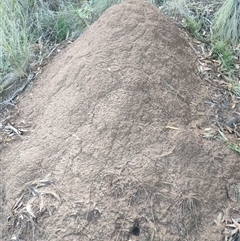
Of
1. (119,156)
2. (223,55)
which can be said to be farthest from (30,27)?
(119,156)

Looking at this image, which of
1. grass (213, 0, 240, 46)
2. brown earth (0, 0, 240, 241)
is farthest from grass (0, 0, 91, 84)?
grass (213, 0, 240, 46)

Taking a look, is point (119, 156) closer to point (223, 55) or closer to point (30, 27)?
point (223, 55)

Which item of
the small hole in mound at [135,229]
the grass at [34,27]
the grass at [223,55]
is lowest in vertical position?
the grass at [223,55]

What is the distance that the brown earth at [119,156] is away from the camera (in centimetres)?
257

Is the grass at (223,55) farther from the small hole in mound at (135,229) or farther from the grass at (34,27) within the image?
the small hole in mound at (135,229)

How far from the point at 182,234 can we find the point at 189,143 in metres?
0.54

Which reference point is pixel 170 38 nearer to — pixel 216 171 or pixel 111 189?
pixel 216 171

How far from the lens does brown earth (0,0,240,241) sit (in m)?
2.57

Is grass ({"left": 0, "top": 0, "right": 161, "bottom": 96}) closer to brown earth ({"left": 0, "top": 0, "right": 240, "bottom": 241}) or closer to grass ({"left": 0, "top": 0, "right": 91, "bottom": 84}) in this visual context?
grass ({"left": 0, "top": 0, "right": 91, "bottom": 84})

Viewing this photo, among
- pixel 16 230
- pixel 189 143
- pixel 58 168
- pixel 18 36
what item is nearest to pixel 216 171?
pixel 189 143

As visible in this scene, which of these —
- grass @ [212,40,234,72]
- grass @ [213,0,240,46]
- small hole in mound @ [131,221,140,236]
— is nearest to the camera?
small hole in mound @ [131,221,140,236]

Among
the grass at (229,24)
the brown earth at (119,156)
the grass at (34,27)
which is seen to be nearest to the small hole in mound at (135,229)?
the brown earth at (119,156)

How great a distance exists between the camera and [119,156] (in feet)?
8.93

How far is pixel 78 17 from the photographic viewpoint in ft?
13.9
